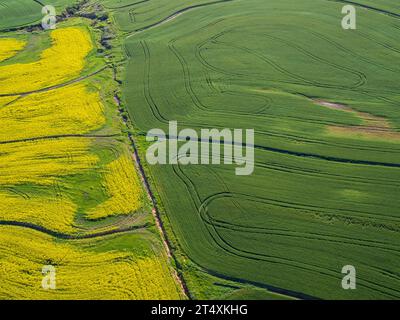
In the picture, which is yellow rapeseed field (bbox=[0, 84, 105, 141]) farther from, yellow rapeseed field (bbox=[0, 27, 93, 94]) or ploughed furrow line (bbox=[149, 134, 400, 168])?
ploughed furrow line (bbox=[149, 134, 400, 168])

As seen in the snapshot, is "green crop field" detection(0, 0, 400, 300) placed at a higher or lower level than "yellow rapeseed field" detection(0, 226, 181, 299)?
higher

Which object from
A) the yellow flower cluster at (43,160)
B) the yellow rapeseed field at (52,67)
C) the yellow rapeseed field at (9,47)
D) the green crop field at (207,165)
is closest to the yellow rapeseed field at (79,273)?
the green crop field at (207,165)

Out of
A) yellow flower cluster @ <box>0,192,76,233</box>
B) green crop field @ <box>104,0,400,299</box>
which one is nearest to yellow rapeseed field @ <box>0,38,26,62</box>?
green crop field @ <box>104,0,400,299</box>

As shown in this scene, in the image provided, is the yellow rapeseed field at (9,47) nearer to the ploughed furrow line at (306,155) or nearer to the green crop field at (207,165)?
the green crop field at (207,165)

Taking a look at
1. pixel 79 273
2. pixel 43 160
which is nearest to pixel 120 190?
pixel 79 273

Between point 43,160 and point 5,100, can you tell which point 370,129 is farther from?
point 5,100

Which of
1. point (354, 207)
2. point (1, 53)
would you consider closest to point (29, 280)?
point (354, 207)
